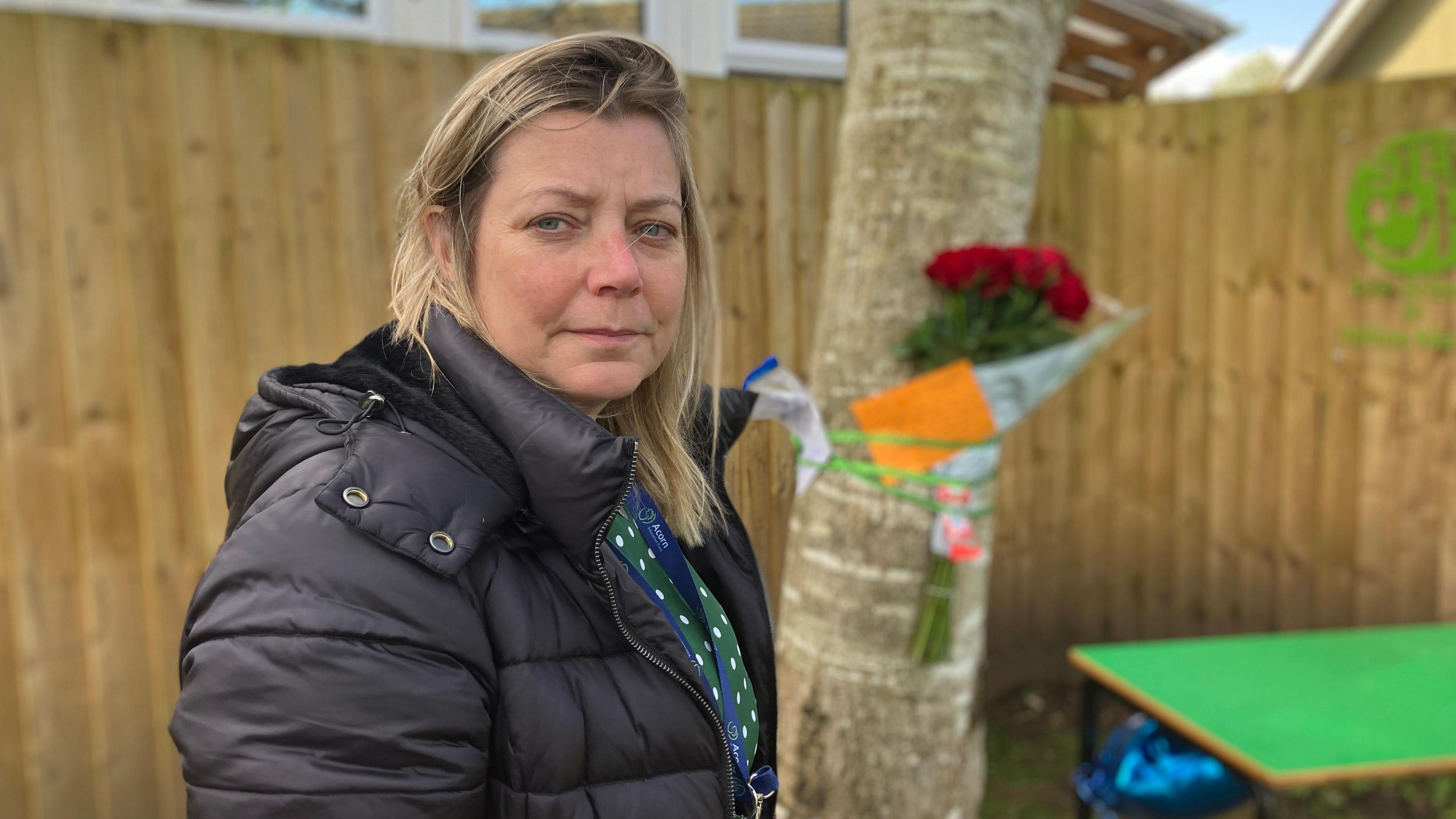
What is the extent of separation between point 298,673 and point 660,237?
595 mm

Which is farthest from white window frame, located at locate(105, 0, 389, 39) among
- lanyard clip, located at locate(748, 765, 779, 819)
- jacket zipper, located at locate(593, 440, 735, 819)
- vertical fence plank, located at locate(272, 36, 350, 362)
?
lanyard clip, located at locate(748, 765, 779, 819)

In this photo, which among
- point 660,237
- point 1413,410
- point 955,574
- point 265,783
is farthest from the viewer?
point 1413,410

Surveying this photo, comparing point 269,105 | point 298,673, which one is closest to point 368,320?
point 269,105

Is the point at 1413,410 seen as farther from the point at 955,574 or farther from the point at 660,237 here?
the point at 660,237

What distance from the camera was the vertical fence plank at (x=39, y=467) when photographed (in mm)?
2314

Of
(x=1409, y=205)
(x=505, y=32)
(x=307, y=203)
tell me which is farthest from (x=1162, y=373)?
(x=307, y=203)

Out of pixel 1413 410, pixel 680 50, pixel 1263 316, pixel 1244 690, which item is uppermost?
pixel 680 50

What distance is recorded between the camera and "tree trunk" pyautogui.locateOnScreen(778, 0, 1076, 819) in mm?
2010

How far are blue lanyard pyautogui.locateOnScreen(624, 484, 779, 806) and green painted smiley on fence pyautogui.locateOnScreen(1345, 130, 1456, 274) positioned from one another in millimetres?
4096

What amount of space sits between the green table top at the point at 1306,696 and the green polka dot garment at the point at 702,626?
168 centimetres

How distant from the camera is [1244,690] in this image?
8.95 feet

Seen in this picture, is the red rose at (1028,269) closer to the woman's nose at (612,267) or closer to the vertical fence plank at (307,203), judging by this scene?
the woman's nose at (612,267)

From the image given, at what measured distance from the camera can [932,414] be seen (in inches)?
73.9

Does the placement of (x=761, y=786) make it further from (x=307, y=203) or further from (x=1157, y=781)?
(x=307, y=203)
